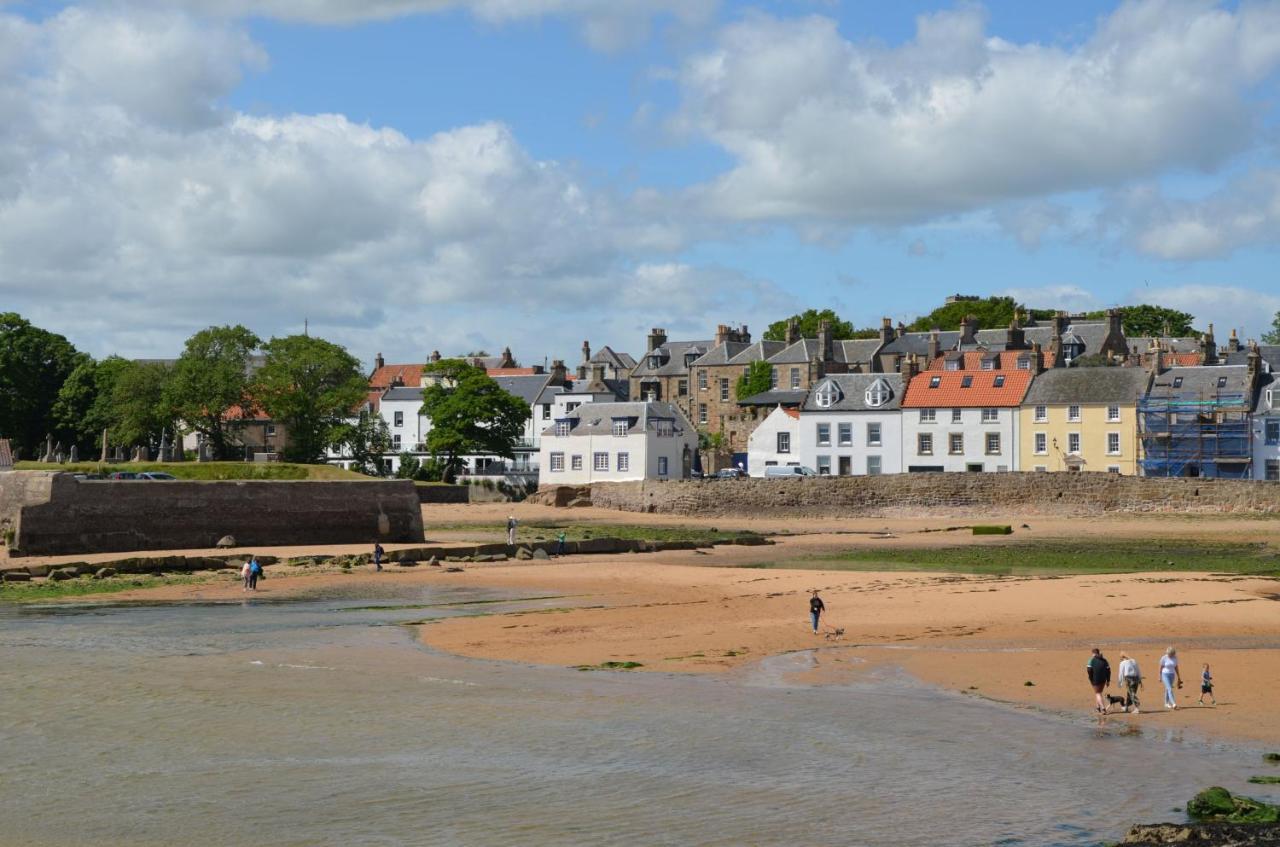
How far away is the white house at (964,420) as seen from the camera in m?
68.6

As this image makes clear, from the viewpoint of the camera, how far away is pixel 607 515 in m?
68.8

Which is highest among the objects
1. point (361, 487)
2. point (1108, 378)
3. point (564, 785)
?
point (1108, 378)

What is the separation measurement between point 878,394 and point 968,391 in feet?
15.0

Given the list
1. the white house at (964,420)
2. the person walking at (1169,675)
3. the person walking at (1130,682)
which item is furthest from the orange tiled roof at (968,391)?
the person walking at (1130,682)

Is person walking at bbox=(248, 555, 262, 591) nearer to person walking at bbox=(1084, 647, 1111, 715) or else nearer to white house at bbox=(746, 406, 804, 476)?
person walking at bbox=(1084, 647, 1111, 715)

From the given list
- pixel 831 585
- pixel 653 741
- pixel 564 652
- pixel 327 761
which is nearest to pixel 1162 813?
pixel 653 741

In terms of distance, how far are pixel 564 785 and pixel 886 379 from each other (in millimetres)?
58146

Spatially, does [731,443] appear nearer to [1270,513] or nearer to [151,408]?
[151,408]

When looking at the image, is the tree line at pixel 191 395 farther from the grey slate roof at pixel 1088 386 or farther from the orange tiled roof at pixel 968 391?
the grey slate roof at pixel 1088 386

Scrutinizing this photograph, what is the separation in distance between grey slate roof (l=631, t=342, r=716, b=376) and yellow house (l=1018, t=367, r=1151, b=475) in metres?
34.6

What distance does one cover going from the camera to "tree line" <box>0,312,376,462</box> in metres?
78.2

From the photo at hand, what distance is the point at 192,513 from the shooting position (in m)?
45.5

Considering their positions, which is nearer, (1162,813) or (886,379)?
(1162,813)

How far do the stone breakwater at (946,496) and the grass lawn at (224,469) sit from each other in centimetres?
1442
